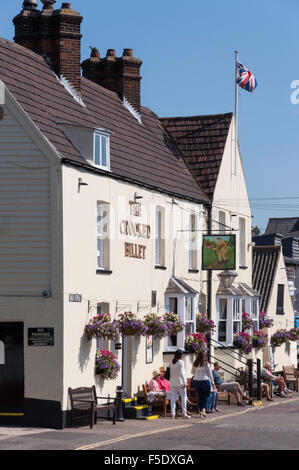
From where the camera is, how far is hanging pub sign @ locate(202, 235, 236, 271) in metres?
31.4

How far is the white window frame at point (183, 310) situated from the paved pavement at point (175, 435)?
4438 millimetres

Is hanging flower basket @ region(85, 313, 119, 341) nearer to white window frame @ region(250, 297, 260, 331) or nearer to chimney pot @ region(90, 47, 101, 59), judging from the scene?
chimney pot @ region(90, 47, 101, 59)

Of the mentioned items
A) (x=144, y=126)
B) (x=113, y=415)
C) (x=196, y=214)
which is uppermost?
(x=144, y=126)

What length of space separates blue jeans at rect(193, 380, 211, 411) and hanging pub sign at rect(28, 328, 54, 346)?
496 cm

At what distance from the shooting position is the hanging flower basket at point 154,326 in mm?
27945

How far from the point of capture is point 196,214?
33438 millimetres

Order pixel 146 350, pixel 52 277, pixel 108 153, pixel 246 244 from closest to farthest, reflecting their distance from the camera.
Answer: pixel 52 277, pixel 108 153, pixel 146 350, pixel 246 244

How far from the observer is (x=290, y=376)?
42.5 m

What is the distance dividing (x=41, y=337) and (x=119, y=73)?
14.2 m

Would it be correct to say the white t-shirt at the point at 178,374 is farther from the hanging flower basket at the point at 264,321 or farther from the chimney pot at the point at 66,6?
the hanging flower basket at the point at 264,321

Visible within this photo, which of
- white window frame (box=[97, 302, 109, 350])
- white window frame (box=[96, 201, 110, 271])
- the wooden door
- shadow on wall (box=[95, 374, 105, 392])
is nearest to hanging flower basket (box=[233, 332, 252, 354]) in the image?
white window frame (box=[97, 302, 109, 350])
